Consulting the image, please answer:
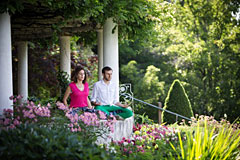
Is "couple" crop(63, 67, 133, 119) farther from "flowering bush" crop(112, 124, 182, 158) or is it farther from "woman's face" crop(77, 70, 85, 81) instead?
"flowering bush" crop(112, 124, 182, 158)

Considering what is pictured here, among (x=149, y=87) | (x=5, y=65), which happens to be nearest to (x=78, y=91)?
(x=5, y=65)

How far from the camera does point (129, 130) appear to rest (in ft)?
19.8

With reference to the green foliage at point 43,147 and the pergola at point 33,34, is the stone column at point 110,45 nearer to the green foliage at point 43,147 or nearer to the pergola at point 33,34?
the pergola at point 33,34

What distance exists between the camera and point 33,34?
8555mm

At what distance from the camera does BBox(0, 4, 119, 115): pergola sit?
4.26 m

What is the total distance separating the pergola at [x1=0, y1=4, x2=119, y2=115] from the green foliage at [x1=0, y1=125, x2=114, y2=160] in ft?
5.39

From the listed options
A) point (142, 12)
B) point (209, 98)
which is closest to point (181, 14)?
point (209, 98)

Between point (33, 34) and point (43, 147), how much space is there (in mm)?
6551

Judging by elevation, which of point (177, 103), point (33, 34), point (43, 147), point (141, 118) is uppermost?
point (33, 34)

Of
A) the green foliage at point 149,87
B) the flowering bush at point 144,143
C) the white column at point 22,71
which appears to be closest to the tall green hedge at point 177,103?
the flowering bush at point 144,143

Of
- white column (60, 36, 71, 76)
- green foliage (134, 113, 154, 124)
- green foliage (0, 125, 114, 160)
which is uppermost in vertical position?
white column (60, 36, 71, 76)

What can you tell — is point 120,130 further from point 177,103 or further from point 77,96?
point 177,103

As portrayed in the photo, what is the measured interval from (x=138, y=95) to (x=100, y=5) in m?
14.2

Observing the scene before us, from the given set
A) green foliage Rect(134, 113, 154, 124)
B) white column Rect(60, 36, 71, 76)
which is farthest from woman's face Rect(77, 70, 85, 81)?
white column Rect(60, 36, 71, 76)
